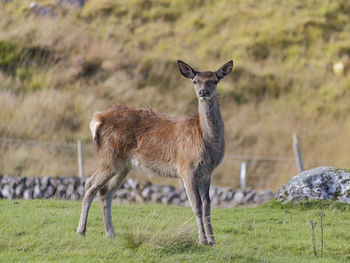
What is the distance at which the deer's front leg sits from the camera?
325 inches

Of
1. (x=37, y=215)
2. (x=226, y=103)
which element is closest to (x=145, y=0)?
(x=226, y=103)

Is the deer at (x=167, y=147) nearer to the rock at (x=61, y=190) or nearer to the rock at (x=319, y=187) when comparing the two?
the rock at (x=319, y=187)

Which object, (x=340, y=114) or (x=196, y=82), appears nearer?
(x=196, y=82)

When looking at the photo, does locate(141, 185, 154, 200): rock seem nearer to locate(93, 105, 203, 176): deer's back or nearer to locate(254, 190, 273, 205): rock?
locate(254, 190, 273, 205): rock

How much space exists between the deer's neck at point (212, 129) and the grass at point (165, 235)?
43.6 inches

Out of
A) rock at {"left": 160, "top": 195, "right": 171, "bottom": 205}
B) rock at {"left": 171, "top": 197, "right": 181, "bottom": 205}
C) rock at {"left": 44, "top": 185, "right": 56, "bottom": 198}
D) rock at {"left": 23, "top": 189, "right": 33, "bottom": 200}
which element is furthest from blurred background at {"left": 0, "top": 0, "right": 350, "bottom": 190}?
rock at {"left": 160, "top": 195, "right": 171, "bottom": 205}

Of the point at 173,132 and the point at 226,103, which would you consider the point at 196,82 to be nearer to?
the point at 173,132

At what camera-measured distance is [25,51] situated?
26.2 meters

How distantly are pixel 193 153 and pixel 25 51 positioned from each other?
19.4m

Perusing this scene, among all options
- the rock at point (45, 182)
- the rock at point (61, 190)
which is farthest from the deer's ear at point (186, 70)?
the rock at point (45, 182)

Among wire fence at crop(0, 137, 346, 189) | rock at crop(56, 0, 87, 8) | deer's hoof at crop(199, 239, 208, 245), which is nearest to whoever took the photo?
deer's hoof at crop(199, 239, 208, 245)

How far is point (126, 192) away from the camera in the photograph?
1557 centimetres

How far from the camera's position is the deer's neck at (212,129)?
851 cm

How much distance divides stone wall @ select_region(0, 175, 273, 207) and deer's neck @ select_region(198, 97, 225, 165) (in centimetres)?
653
